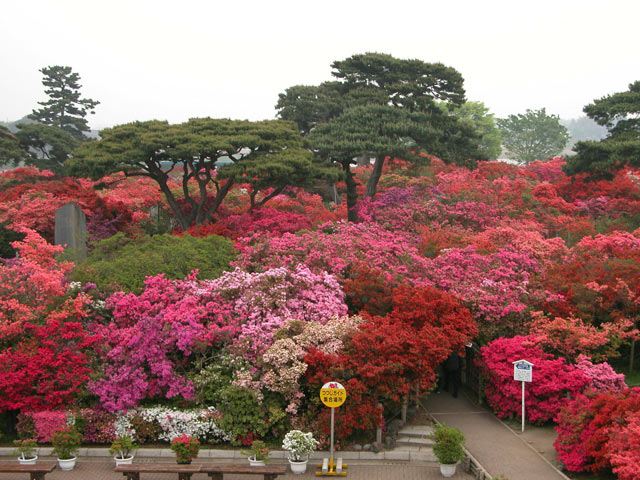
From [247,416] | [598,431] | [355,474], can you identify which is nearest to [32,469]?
[247,416]

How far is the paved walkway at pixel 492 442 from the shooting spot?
35.8 feet

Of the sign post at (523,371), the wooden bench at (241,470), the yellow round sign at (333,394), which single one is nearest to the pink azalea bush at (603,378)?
the sign post at (523,371)

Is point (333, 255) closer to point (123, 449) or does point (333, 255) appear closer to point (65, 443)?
point (123, 449)

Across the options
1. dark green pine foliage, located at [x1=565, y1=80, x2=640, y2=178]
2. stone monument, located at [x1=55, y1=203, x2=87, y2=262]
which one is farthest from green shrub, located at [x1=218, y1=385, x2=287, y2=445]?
dark green pine foliage, located at [x1=565, y1=80, x2=640, y2=178]

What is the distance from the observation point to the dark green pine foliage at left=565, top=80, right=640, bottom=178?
23.3 metres

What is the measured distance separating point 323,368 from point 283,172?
10201 mm

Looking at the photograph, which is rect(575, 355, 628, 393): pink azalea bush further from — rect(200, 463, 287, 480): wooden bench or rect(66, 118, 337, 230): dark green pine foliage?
rect(66, 118, 337, 230): dark green pine foliage

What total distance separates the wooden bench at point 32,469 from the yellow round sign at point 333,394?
15.6ft

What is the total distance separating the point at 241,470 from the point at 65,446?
11.7 ft

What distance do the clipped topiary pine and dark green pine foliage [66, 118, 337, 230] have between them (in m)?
3.89

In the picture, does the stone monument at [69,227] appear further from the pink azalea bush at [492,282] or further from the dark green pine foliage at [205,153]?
the pink azalea bush at [492,282]

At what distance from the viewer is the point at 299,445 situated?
1125 cm

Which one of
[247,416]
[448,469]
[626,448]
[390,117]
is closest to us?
[626,448]

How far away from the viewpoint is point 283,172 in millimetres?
21141
